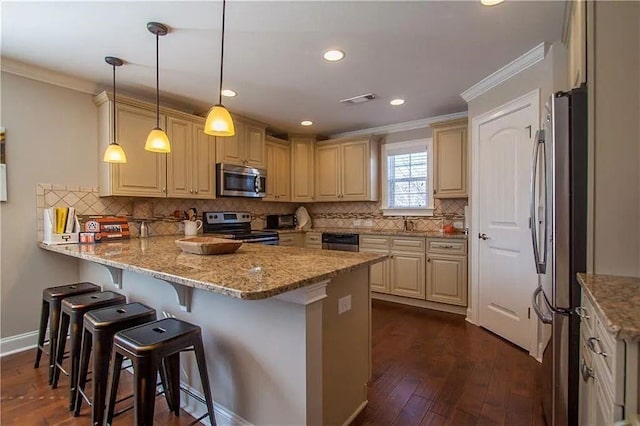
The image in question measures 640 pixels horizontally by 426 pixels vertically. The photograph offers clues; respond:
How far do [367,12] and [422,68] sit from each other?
1003 mm

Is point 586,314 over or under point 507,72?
under

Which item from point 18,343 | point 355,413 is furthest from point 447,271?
point 18,343

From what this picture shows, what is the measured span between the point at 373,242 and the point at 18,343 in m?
3.70

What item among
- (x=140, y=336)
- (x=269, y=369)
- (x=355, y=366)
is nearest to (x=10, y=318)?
(x=140, y=336)

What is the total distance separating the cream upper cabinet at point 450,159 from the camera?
376 cm

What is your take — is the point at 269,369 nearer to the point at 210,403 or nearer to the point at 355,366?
the point at 210,403

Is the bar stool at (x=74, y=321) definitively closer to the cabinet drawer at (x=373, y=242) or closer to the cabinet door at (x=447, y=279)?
the cabinet drawer at (x=373, y=242)

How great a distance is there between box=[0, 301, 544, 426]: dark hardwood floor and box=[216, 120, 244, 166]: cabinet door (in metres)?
2.54

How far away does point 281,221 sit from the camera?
17.0 feet

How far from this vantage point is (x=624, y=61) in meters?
1.28

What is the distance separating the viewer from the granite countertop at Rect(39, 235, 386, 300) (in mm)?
1199

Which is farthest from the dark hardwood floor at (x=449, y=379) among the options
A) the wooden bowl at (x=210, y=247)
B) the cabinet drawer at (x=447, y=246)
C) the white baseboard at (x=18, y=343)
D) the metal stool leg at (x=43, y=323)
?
the white baseboard at (x=18, y=343)

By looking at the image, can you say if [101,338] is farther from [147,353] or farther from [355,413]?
[355,413]

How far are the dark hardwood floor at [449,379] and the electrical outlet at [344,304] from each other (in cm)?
65
